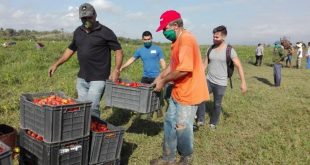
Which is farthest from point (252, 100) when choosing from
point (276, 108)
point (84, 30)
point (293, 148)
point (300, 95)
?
point (84, 30)

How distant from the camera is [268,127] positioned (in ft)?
25.2

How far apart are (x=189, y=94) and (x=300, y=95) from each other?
8349mm

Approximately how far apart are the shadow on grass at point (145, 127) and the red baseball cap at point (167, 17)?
2.74 metres

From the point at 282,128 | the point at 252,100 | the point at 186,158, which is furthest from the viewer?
the point at 252,100

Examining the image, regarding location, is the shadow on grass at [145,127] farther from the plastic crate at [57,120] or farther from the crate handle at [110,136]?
the plastic crate at [57,120]

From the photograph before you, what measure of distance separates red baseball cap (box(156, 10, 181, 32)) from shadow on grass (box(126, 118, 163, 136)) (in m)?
2.74

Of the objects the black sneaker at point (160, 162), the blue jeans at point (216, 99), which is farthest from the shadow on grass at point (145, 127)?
the black sneaker at point (160, 162)

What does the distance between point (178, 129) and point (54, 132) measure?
→ 66.8 inches

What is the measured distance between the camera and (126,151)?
19.1 ft

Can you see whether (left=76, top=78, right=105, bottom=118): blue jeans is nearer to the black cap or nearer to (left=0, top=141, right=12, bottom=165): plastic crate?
the black cap

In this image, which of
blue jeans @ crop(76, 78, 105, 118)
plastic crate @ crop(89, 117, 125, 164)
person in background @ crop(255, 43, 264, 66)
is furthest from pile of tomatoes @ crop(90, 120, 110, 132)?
person in background @ crop(255, 43, 264, 66)

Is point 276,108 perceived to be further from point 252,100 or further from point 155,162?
point 155,162

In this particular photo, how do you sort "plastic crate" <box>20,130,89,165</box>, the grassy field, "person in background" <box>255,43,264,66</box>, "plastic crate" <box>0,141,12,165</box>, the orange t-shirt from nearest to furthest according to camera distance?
1. "plastic crate" <box>0,141,12,165</box>
2. "plastic crate" <box>20,130,89,165</box>
3. the orange t-shirt
4. the grassy field
5. "person in background" <box>255,43,264,66</box>

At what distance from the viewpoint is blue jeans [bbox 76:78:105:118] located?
207 inches
